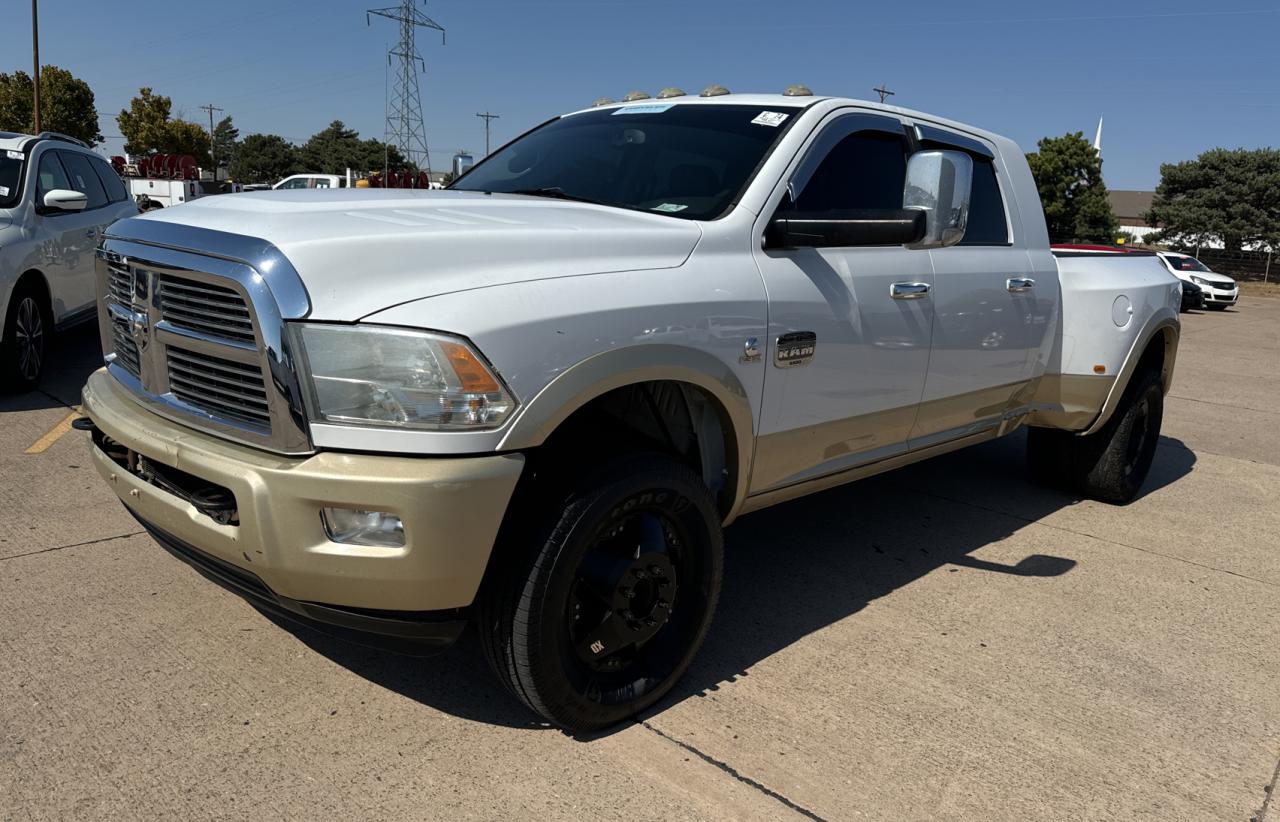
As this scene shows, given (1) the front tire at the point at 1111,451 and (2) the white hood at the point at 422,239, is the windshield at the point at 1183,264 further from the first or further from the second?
(2) the white hood at the point at 422,239

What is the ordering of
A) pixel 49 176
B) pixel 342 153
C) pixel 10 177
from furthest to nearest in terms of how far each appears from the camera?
pixel 342 153 → pixel 49 176 → pixel 10 177

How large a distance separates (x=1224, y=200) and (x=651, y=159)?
52.6m

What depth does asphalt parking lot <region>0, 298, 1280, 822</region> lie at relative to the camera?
2576mm

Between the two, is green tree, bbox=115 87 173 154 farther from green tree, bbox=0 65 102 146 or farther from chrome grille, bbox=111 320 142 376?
chrome grille, bbox=111 320 142 376

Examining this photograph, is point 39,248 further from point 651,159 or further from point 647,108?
point 651,159

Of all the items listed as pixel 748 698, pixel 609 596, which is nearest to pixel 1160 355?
pixel 748 698

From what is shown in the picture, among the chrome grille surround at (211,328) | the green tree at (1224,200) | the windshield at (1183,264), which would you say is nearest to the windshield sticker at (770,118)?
the chrome grille surround at (211,328)

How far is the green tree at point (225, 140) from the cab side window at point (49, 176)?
110 m

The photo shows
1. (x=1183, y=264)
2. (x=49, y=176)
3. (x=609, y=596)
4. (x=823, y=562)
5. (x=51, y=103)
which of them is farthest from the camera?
(x=51, y=103)

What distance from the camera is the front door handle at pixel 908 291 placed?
3609 mm

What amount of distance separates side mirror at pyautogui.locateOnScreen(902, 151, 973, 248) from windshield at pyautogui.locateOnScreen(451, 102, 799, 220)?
497mm

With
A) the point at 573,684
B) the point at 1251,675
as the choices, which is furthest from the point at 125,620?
the point at 1251,675

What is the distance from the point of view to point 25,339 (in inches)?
258

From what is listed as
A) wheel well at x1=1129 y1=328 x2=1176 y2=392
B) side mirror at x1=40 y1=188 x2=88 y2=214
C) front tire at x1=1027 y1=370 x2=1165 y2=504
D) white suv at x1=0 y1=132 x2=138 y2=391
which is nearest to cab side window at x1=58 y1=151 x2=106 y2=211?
white suv at x1=0 y1=132 x2=138 y2=391
